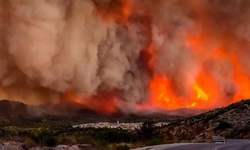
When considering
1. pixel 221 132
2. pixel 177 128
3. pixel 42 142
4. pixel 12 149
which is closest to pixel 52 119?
pixel 177 128

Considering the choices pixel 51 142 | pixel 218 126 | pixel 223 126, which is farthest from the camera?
pixel 218 126

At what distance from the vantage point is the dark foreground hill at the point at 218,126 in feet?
171

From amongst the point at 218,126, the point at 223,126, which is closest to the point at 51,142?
the point at 218,126

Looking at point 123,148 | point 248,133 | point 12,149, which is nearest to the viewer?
point 12,149

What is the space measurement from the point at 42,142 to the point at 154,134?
31.6 m

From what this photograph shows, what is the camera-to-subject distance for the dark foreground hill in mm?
52094

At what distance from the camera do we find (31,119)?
340 feet

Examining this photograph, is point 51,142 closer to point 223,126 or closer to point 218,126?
point 218,126

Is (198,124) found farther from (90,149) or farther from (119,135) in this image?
(90,149)

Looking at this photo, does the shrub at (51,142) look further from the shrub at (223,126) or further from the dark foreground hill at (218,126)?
the shrub at (223,126)

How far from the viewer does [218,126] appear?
54.4 metres

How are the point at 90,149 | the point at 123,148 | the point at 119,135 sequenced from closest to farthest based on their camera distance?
the point at 90,149, the point at 123,148, the point at 119,135

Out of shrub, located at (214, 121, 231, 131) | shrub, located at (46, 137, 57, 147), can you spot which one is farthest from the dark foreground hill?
shrub, located at (46, 137, 57, 147)

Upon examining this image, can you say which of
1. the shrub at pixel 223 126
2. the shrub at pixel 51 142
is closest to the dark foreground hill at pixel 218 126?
the shrub at pixel 223 126
